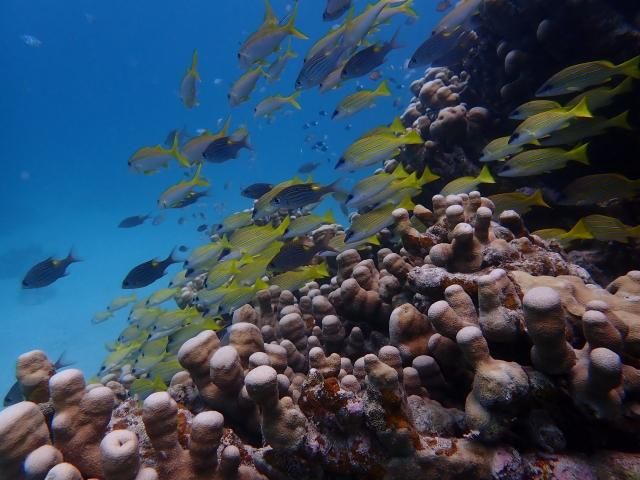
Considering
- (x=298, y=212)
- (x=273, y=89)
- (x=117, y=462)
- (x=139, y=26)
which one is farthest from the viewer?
(x=139, y=26)

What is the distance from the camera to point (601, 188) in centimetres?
409

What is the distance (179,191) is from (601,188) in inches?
231

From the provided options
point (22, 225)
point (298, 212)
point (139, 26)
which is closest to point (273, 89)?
point (139, 26)

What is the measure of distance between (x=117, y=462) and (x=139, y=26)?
9509 cm

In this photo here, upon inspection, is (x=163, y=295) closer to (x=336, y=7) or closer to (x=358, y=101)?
(x=358, y=101)

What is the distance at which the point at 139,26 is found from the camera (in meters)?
79.9

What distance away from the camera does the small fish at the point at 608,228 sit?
380 cm

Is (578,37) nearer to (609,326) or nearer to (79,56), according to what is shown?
(609,326)

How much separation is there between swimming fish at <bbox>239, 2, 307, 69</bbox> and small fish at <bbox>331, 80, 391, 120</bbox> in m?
1.20

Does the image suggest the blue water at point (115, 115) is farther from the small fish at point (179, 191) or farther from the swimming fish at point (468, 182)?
the swimming fish at point (468, 182)

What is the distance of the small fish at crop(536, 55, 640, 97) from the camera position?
3893 millimetres

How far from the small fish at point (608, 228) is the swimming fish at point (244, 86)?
17.8ft

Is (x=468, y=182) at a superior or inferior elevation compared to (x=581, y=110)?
inferior

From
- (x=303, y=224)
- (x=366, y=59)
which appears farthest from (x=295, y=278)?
(x=366, y=59)
